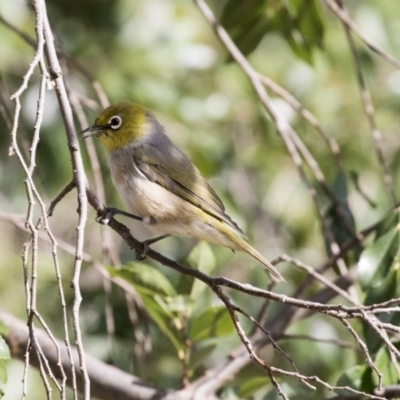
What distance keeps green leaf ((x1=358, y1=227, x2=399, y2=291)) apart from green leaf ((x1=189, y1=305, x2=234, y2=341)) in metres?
0.58

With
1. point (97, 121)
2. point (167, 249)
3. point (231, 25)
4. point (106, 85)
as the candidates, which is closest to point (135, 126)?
point (97, 121)

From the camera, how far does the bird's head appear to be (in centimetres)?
370

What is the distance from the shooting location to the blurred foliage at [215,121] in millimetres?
4316

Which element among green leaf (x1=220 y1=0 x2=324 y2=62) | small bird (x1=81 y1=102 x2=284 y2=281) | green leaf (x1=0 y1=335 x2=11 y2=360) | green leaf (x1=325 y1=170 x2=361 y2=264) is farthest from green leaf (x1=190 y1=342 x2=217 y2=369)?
green leaf (x1=220 y1=0 x2=324 y2=62)

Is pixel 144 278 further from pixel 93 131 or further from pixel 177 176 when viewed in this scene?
pixel 93 131

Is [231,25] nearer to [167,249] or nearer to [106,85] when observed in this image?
[106,85]

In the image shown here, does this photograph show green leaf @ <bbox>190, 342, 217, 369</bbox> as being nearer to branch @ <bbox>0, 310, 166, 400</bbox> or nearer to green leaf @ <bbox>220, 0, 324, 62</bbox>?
branch @ <bbox>0, 310, 166, 400</bbox>

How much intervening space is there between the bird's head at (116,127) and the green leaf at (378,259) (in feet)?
4.16

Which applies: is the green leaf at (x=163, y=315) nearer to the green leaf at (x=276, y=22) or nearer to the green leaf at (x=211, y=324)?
the green leaf at (x=211, y=324)

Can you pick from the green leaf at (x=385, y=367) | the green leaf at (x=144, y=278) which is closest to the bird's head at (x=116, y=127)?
the green leaf at (x=144, y=278)

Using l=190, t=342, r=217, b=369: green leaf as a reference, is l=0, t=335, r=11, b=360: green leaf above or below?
below

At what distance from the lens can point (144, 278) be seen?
3.18 metres

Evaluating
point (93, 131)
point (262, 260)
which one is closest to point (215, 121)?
point (93, 131)

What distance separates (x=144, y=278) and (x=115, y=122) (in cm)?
87
